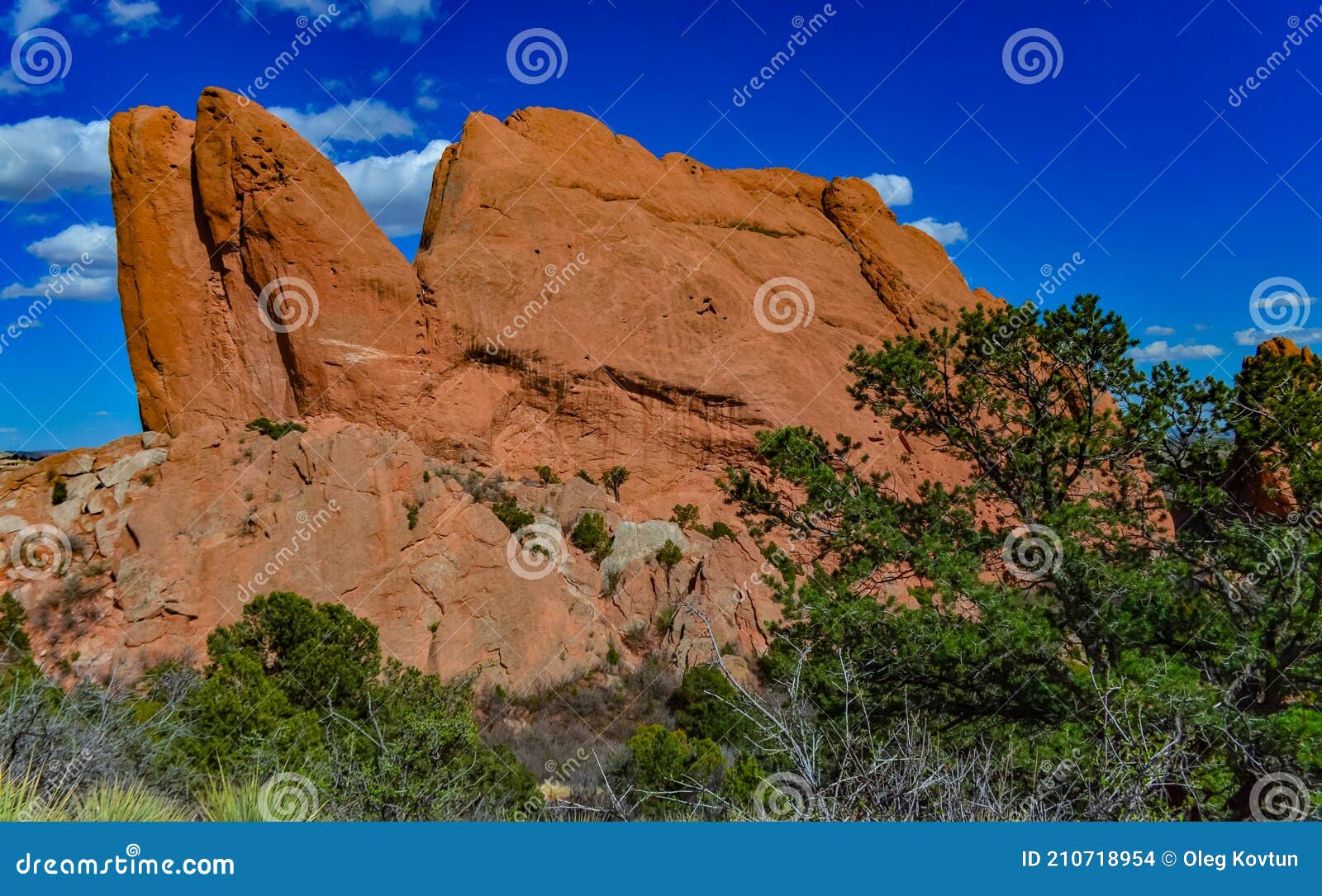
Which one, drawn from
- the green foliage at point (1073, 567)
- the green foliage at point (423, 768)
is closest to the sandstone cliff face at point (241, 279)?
the green foliage at point (423, 768)

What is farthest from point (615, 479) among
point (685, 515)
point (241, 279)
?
point (241, 279)

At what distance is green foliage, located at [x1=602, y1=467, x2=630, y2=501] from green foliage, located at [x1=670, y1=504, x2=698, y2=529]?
2059 mm

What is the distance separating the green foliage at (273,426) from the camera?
68.8 ft

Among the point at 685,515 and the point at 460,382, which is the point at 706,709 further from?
the point at 460,382

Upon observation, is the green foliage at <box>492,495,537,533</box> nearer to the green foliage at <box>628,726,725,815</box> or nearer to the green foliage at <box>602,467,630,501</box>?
the green foliage at <box>602,467,630,501</box>

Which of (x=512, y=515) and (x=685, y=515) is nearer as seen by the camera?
(x=512, y=515)

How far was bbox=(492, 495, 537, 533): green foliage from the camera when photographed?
20.1 m

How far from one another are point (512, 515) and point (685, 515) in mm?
6290

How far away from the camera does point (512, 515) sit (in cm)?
2036

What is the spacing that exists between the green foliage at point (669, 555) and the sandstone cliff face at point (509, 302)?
4.62 m

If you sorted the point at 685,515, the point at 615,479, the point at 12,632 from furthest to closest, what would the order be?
1. the point at 615,479
2. the point at 685,515
3. the point at 12,632

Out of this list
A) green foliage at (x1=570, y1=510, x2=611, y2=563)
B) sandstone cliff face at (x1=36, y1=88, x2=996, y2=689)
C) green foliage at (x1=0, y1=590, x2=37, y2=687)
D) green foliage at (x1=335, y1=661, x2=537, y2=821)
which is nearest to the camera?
green foliage at (x1=335, y1=661, x2=537, y2=821)

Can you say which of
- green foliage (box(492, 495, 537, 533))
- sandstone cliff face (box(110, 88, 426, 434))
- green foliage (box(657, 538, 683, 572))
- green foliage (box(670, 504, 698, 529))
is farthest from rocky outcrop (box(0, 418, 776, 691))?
sandstone cliff face (box(110, 88, 426, 434))

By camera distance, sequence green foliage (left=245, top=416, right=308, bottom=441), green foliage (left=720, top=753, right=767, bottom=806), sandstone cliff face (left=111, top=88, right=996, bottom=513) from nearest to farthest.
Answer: green foliage (left=720, top=753, right=767, bottom=806)
green foliage (left=245, top=416, right=308, bottom=441)
sandstone cliff face (left=111, top=88, right=996, bottom=513)
